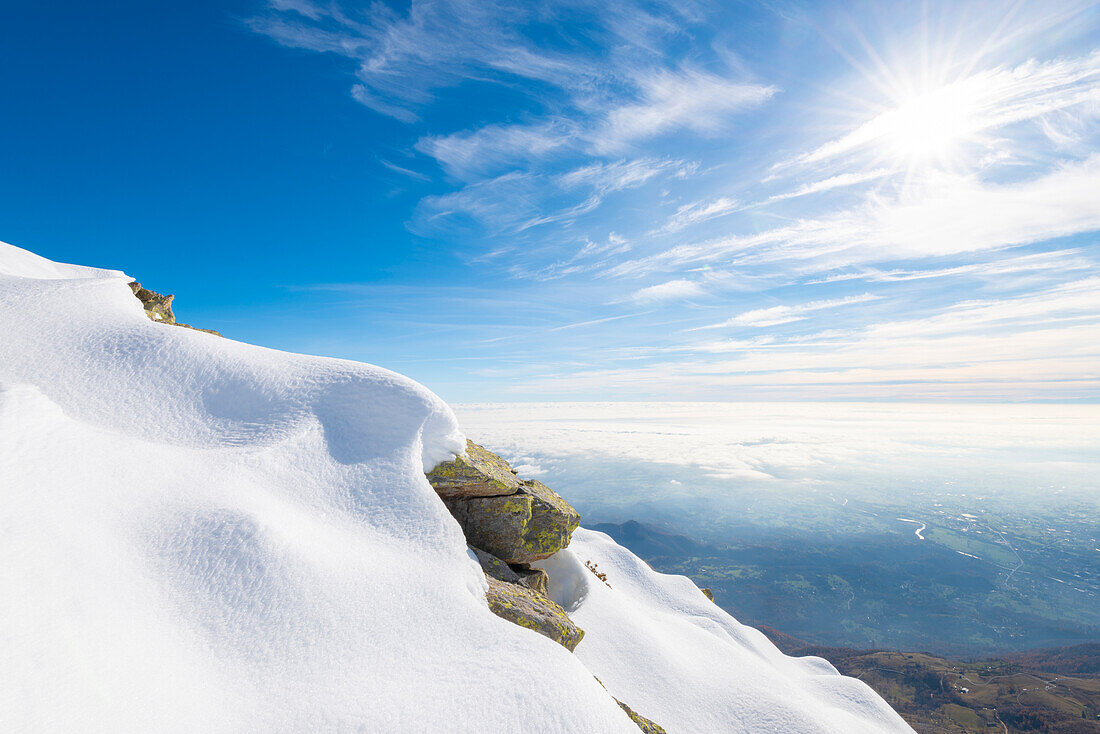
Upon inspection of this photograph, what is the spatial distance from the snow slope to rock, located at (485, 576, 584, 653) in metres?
0.69

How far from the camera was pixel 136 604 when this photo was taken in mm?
7043

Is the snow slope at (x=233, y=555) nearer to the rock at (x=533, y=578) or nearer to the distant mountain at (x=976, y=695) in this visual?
the rock at (x=533, y=578)

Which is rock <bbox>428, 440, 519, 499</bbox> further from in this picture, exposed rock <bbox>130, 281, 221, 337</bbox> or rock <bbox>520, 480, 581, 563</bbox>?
exposed rock <bbox>130, 281, 221, 337</bbox>

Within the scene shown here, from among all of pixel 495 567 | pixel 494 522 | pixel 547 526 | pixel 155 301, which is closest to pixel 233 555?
pixel 495 567

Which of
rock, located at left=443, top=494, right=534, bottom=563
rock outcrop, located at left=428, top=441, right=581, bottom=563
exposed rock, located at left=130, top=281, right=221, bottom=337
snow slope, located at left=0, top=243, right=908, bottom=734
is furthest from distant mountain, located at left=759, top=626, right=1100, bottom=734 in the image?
exposed rock, located at left=130, top=281, right=221, bottom=337

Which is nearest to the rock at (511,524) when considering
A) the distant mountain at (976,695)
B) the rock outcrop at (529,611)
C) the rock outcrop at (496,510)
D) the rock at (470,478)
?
the rock outcrop at (496,510)

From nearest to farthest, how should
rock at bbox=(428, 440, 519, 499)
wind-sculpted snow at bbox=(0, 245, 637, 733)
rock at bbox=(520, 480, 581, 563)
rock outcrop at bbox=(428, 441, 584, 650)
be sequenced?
1. wind-sculpted snow at bbox=(0, 245, 637, 733)
2. rock outcrop at bbox=(428, 441, 584, 650)
3. rock at bbox=(428, 440, 519, 499)
4. rock at bbox=(520, 480, 581, 563)

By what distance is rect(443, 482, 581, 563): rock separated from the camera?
49.9 feet

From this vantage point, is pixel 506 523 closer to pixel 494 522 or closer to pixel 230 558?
pixel 494 522

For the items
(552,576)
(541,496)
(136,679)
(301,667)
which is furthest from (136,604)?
(552,576)

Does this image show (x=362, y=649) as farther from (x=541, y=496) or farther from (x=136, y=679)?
(x=541, y=496)

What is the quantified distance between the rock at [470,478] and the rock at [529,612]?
3.35 metres

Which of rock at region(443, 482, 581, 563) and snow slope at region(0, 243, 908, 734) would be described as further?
rock at region(443, 482, 581, 563)

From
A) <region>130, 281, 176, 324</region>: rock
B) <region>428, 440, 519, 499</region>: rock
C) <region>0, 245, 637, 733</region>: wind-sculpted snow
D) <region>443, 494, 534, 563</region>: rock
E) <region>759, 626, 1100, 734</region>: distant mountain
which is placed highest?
<region>759, 626, 1100, 734</region>: distant mountain
